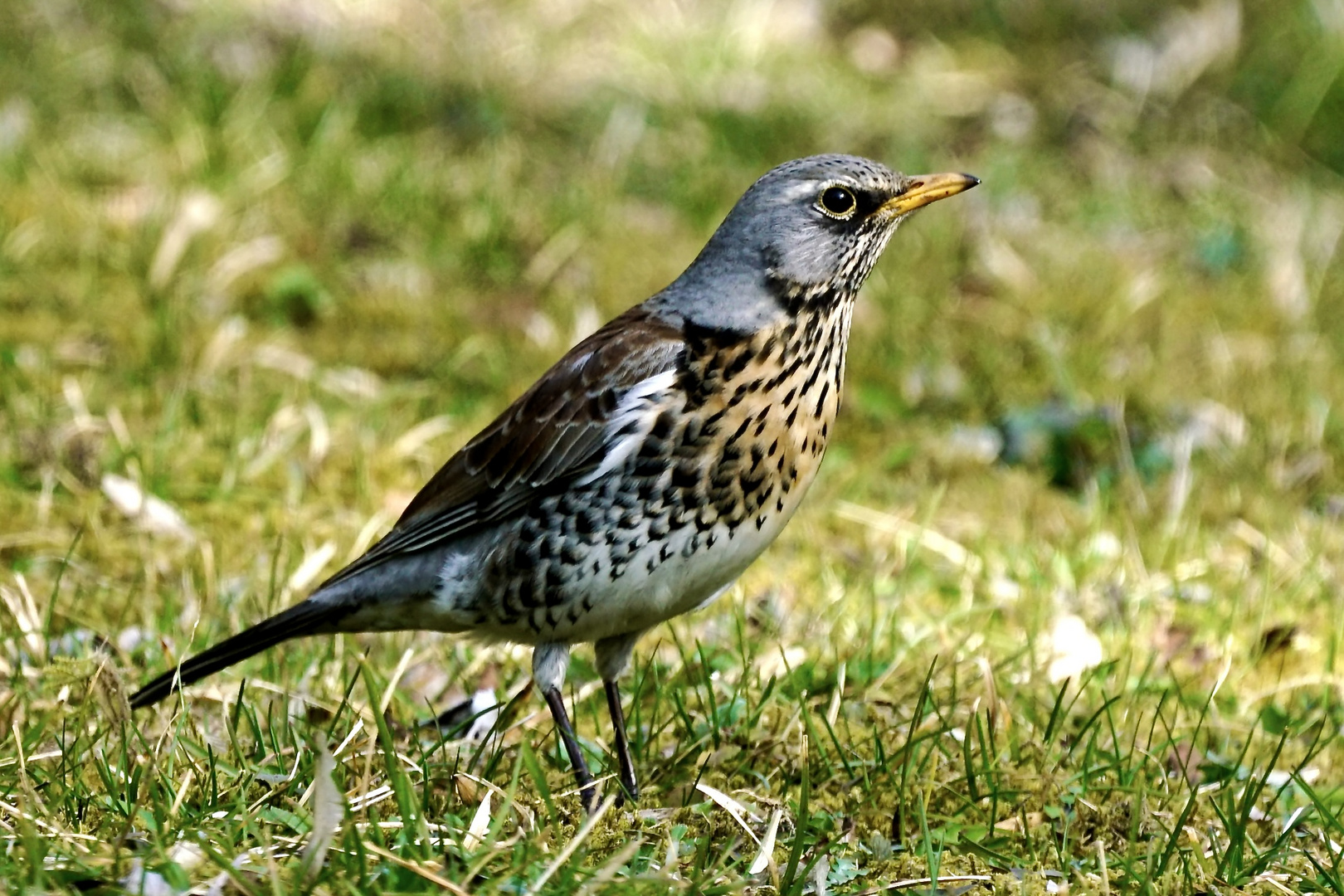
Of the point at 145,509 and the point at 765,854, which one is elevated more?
the point at 145,509

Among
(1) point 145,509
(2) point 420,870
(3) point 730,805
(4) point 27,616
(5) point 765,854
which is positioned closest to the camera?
(2) point 420,870

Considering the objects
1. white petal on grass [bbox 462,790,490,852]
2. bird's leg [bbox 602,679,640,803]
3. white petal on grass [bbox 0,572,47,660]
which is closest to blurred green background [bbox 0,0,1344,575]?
white petal on grass [bbox 0,572,47,660]

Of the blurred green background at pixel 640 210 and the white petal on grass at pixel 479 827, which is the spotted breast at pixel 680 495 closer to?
the white petal on grass at pixel 479 827

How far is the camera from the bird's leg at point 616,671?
3.79 metres

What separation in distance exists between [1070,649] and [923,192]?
1.44m

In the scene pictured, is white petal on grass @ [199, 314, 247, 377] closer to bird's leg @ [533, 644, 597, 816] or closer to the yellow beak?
bird's leg @ [533, 644, 597, 816]

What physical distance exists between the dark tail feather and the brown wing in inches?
3.4

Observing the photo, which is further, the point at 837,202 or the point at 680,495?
the point at 837,202

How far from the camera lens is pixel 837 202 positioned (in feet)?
13.1

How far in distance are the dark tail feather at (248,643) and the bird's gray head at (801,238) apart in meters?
1.09

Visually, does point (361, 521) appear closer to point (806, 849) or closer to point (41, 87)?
point (806, 849)

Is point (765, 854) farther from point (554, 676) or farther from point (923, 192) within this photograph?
point (923, 192)

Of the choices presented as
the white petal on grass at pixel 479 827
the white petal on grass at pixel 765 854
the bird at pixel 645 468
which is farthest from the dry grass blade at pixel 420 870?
the bird at pixel 645 468

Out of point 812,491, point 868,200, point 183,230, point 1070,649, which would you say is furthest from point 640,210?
point 868,200
